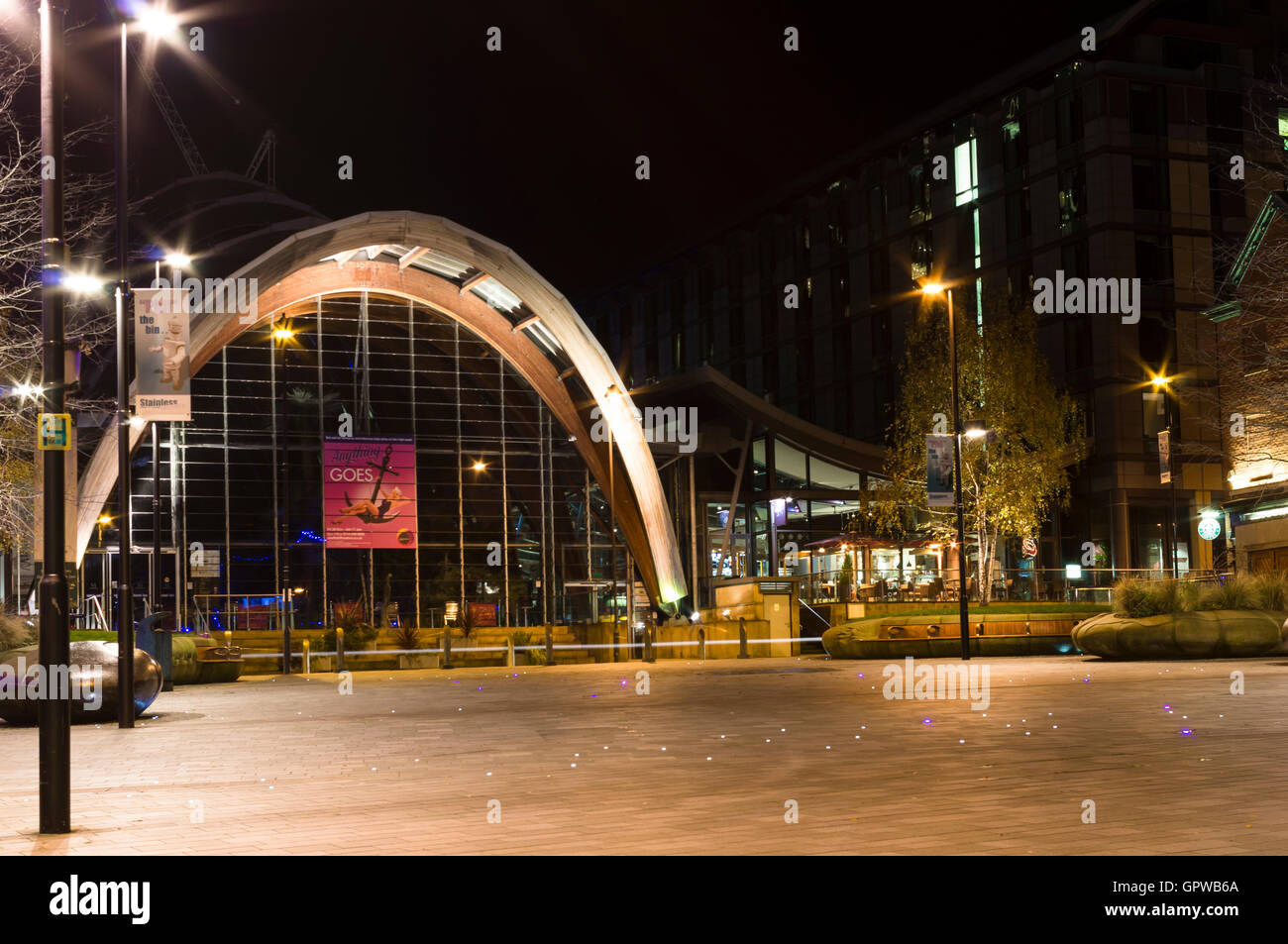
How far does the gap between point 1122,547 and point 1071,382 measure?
7584 mm

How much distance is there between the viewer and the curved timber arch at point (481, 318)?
50594mm

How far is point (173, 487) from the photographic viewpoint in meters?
53.8

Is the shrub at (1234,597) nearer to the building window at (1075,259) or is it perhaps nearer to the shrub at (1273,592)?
the shrub at (1273,592)

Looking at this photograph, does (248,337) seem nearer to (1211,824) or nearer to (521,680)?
(521,680)

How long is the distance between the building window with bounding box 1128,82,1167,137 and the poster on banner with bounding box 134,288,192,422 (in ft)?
160

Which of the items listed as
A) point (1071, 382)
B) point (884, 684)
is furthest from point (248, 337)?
point (884, 684)

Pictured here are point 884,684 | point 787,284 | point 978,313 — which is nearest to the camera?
point 884,684

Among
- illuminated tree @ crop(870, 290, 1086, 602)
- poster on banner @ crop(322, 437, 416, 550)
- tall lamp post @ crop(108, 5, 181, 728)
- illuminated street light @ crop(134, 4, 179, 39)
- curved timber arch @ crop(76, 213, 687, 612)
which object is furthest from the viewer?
poster on banner @ crop(322, 437, 416, 550)

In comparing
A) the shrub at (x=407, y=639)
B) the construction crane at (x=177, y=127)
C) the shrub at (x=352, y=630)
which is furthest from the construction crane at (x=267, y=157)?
the shrub at (x=407, y=639)

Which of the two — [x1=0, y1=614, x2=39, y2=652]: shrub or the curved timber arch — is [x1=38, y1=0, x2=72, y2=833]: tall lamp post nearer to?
[x1=0, y1=614, x2=39, y2=652]: shrub

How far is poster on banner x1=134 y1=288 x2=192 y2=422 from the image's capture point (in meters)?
20.0

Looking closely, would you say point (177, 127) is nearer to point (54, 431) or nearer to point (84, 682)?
point (84, 682)

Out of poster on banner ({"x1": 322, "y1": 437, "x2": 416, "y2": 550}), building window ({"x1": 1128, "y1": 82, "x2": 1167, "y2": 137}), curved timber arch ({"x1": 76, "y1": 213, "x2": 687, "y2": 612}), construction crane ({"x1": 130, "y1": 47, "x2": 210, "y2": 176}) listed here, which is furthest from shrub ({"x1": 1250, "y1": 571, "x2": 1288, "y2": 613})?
construction crane ({"x1": 130, "y1": 47, "x2": 210, "y2": 176})

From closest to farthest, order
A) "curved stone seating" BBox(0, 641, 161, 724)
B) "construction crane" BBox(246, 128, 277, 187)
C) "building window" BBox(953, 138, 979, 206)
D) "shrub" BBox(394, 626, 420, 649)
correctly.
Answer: "curved stone seating" BBox(0, 641, 161, 724) < "shrub" BBox(394, 626, 420, 649) < "building window" BBox(953, 138, 979, 206) < "construction crane" BBox(246, 128, 277, 187)
